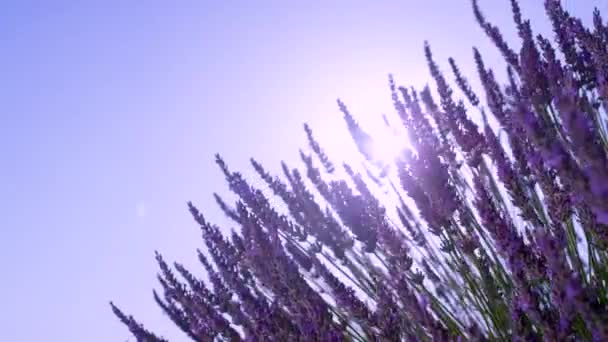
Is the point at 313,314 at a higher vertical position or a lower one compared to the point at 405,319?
higher

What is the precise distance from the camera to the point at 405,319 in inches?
Result: 125

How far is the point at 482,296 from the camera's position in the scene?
10.3ft

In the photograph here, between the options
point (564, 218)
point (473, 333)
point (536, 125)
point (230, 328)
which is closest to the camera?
point (536, 125)

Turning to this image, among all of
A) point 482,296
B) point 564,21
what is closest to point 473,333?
point 482,296

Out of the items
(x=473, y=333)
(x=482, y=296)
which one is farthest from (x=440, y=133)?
(x=473, y=333)

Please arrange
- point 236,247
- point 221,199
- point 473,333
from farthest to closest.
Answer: point 221,199, point 236,247, point 473,333

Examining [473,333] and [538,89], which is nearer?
[473,333]

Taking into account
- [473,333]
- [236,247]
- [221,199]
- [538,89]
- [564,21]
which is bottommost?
[473,333]

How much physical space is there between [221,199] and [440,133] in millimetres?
2365

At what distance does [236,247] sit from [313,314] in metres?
1.72

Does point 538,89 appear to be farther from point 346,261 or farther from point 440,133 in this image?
point 346,261

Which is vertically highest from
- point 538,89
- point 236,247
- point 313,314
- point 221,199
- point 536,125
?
point 221,199

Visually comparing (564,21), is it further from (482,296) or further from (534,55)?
(482,296)

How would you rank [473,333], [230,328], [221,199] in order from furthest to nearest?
[221,199]
[230,328]
[473,333]
